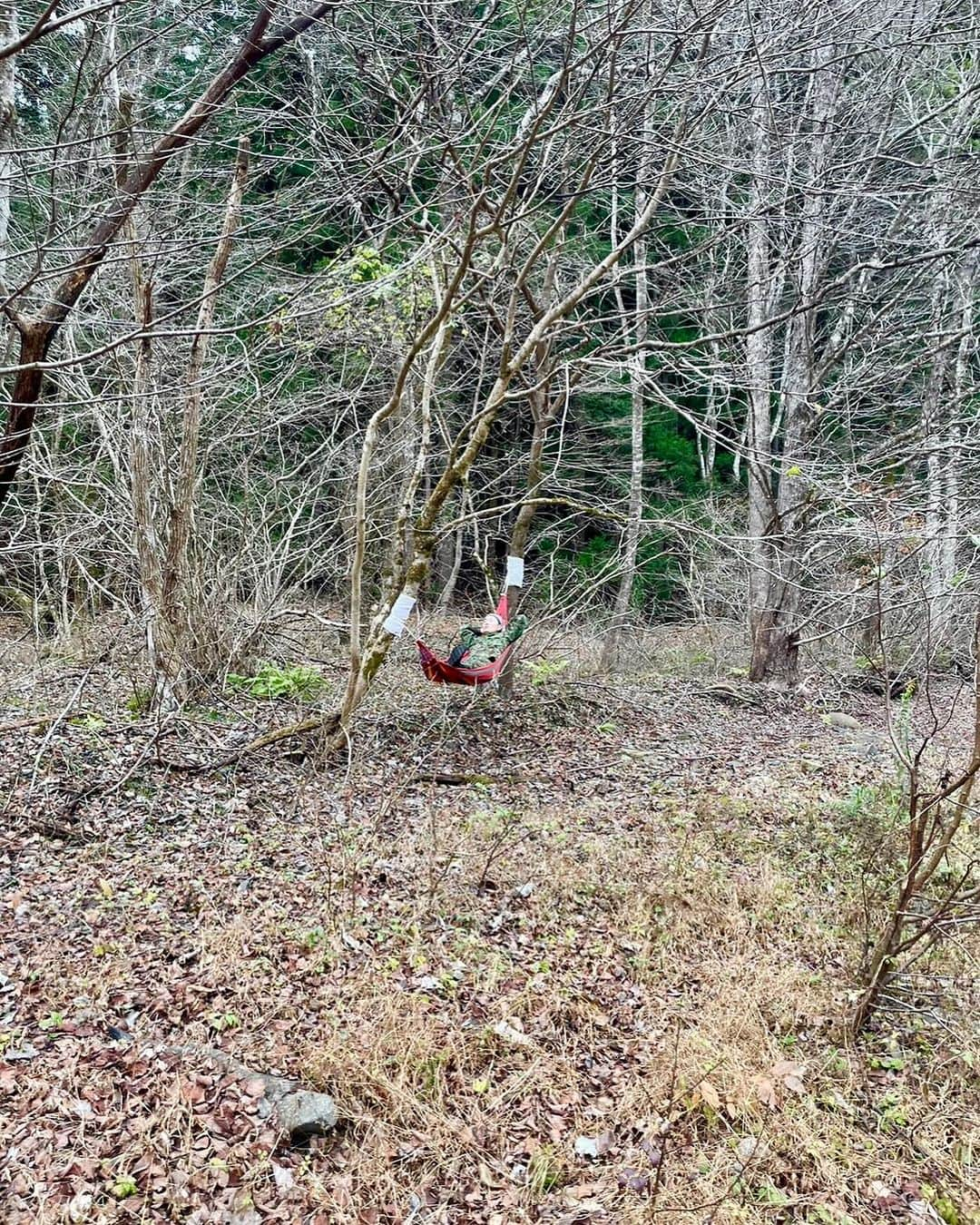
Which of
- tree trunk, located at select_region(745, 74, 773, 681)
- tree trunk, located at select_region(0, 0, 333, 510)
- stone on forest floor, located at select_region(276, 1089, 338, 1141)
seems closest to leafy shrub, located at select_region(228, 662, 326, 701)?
tree trunk, located at select_region(0, 0, 333, 510)

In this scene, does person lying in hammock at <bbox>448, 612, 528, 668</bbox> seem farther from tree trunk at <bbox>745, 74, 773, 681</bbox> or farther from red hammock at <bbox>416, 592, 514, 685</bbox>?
tree trunk at <bbox>745, 74, 773, 681</bbox>

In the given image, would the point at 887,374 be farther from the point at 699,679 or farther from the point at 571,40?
the point at 571,40

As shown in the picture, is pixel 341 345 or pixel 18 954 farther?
pixel 341 345

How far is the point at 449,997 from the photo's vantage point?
10.7 feet

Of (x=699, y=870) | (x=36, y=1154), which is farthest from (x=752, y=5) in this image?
(x=36, y=1154)

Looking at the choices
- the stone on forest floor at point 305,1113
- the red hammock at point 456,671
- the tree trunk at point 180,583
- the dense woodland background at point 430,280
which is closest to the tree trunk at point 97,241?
the dense woodland background at point 430,280

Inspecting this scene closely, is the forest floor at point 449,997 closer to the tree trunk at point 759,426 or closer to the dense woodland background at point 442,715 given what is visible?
the dense woodland background at point 442,715

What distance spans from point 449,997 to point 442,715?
3211mm

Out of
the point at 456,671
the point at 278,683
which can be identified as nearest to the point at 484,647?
the point at 456,671

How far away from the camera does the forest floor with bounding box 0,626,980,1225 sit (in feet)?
8.23

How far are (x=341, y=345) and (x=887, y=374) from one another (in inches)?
196

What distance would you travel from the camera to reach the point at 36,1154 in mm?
2406

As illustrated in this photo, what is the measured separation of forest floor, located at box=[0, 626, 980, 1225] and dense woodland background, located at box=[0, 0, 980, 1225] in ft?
0.06

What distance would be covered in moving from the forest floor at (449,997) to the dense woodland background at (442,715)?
19 millimetres
